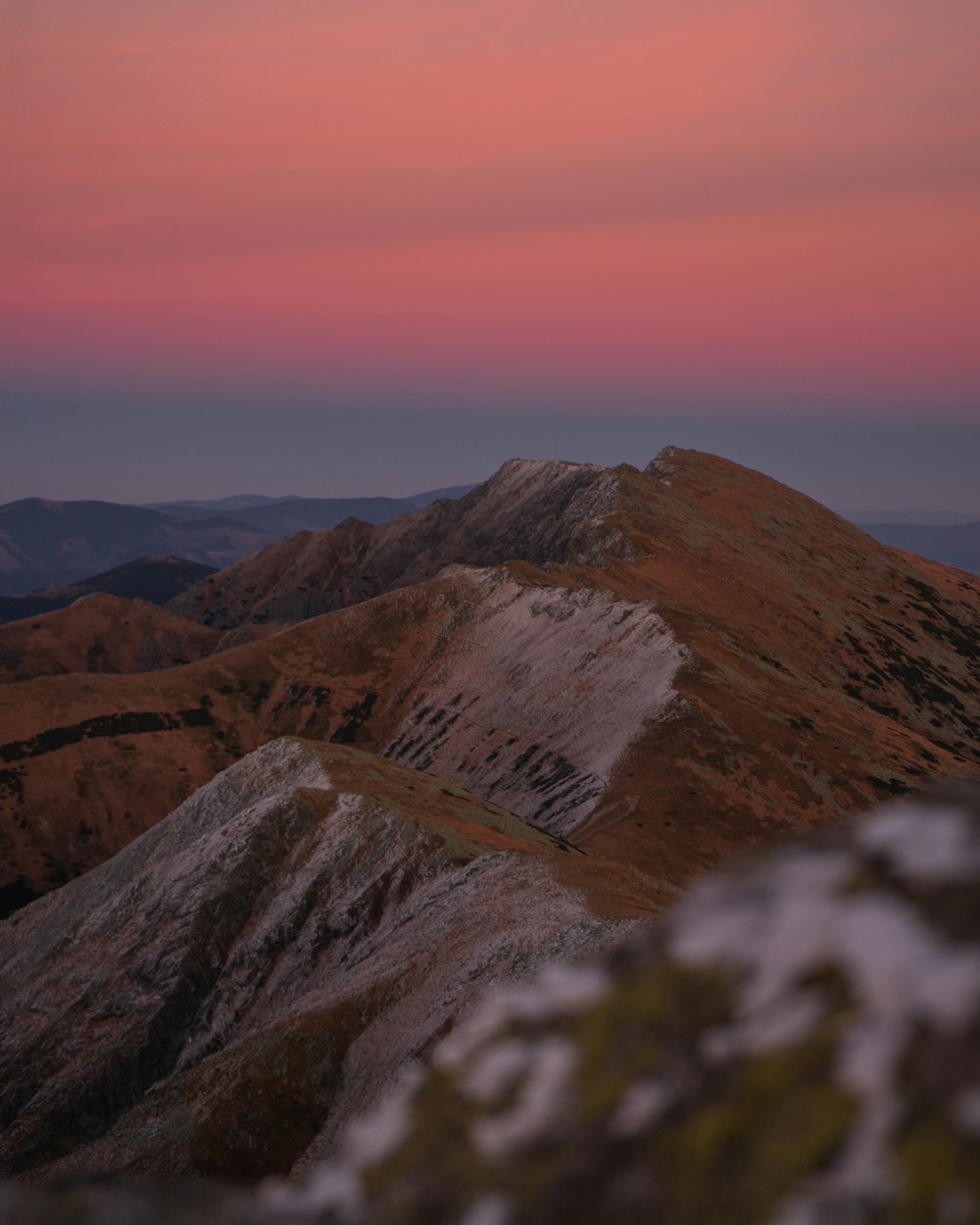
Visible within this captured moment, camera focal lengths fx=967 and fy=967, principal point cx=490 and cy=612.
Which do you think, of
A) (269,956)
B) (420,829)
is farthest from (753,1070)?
(269,956)

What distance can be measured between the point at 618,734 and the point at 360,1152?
104605 millimetres

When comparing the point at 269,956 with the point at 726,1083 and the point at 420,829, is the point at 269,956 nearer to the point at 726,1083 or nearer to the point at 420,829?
the point at 420,829

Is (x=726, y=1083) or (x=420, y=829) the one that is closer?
(x=726, y=1083)

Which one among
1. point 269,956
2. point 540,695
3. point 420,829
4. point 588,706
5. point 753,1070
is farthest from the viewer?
point 540,695

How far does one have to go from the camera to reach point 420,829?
65.3 metres

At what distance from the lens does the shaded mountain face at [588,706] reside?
101 meters

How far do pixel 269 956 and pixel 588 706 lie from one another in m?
63.8

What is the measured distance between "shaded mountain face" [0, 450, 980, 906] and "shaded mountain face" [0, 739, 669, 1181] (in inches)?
990

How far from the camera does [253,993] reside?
201ft

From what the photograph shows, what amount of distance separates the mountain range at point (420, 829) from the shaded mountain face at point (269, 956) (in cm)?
20

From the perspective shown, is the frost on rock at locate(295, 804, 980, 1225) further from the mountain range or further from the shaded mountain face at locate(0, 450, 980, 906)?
the shaded mountain face at locate(0, 450, 980, 906)

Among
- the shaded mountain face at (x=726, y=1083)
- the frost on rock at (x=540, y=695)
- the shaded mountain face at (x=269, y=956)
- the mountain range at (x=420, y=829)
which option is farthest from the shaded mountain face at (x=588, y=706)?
the shaded mountain face at (x=726, y=1083)

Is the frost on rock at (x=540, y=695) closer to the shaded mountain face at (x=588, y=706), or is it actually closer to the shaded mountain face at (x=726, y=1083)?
the shaded mountain face at (x=588, y=706)

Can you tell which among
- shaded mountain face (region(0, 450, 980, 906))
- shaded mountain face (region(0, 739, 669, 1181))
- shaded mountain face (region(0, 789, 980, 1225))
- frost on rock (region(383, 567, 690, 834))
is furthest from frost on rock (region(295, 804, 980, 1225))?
frost on rock (region(383, 567, 690, 834))
